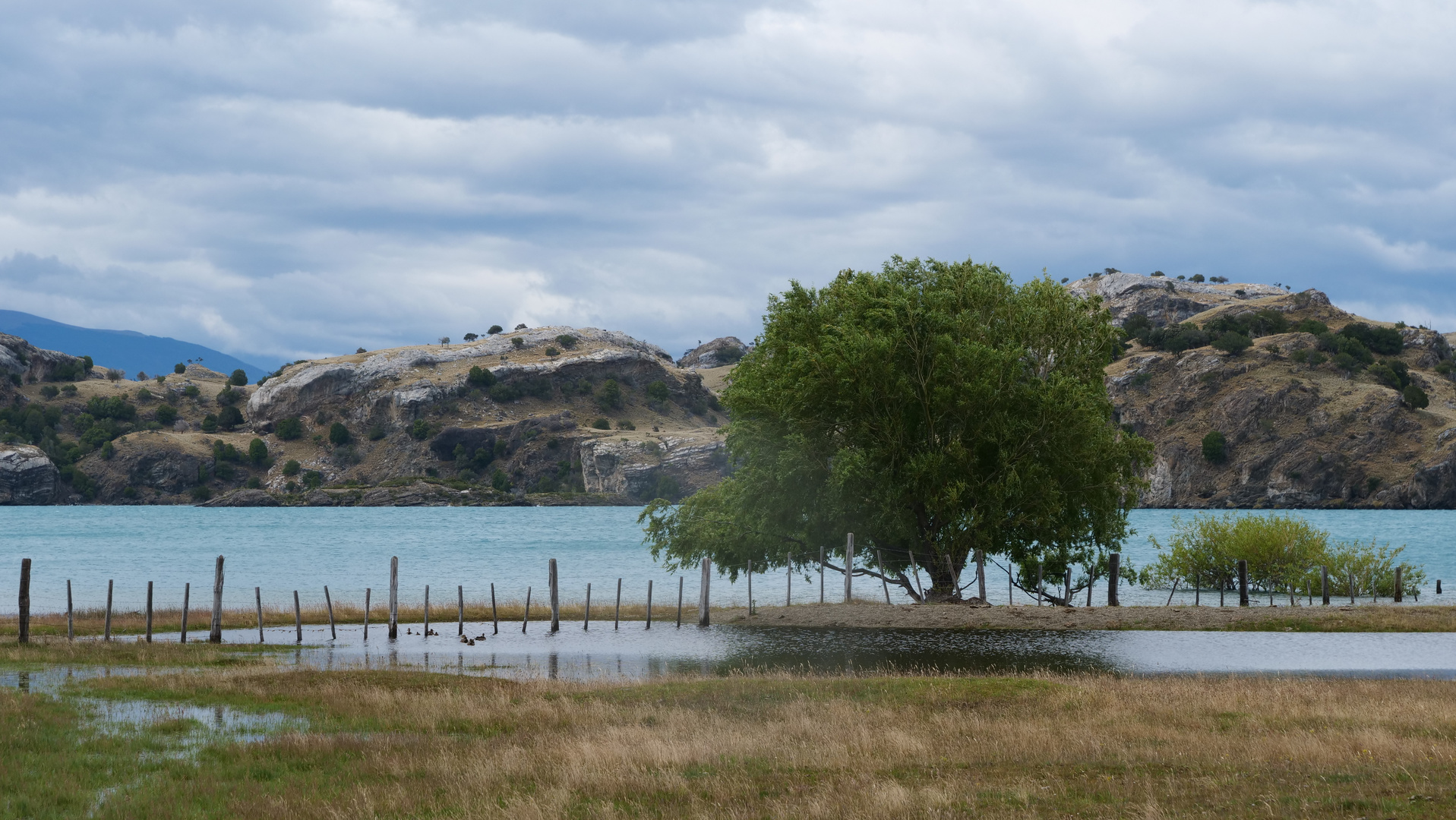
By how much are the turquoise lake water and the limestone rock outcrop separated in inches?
744

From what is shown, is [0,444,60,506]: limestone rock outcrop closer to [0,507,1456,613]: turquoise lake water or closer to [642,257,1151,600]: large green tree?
[0,507,1456,613]: turquoise lake water

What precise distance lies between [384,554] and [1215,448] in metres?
119

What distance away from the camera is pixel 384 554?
103375mm

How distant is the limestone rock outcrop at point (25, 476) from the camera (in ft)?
639

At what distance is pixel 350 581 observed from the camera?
254ft

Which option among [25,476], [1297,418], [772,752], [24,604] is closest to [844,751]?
[772,752]

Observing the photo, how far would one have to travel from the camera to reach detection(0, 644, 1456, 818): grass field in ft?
41.9

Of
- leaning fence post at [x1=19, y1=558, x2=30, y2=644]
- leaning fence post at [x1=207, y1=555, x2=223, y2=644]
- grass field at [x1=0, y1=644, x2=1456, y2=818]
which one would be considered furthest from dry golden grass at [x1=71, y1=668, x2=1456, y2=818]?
leaning fence post at [x1=207, y1=555, x2=223, y2=644]

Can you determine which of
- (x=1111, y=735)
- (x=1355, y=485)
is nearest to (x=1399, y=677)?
(x=1111, y=735)

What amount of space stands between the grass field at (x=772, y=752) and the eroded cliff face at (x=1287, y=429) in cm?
14948

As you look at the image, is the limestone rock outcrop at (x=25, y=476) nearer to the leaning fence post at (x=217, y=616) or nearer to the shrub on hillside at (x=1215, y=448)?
the leaning fence post at (x=217, y=616)

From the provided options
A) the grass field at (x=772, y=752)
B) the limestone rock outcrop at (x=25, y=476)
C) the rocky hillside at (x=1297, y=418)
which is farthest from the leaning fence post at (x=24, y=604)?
the limestone rock outcrop at (x=25, y=476)

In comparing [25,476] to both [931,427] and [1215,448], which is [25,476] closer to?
[1215,448]

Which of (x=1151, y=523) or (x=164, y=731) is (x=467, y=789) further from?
(x=1151, y=523)
